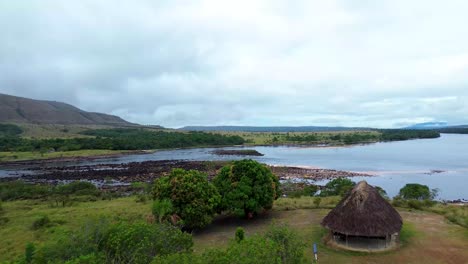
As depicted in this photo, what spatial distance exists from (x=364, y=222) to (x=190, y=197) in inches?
505

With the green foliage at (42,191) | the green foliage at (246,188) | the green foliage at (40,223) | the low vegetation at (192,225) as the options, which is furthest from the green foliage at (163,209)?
the green foliage at (42,191)

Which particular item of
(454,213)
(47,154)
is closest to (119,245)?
(454,213)

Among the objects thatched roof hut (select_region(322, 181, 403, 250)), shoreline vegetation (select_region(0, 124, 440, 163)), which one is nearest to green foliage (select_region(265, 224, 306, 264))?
thatched roof hut (select_region(322, 181, 403, 250))

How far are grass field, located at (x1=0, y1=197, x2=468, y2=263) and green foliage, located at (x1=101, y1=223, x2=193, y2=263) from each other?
4971 millimetres

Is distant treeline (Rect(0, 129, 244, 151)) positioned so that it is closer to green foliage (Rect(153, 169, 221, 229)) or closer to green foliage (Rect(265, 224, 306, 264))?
green foliage (Rect(153, 169, 221, 229))

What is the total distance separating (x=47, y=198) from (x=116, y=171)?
99.8 ft

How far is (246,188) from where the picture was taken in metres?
30.6

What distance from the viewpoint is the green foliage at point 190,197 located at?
28000 millimetres

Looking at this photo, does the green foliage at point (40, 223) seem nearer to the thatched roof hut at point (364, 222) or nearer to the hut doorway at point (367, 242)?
the thatched roof hut at point (364, 222)

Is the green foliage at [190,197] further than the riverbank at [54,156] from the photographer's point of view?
No

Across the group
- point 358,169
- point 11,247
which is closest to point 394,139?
point 358,169

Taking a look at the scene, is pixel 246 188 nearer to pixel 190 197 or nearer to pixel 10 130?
pixel 190 197

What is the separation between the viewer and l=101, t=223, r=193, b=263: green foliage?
46.8 ft

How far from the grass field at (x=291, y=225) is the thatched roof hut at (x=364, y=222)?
3.58ft
